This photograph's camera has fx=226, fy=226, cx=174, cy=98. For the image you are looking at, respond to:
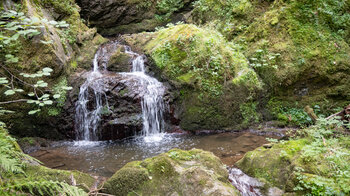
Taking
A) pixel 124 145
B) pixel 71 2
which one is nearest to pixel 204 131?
pixel 124 145

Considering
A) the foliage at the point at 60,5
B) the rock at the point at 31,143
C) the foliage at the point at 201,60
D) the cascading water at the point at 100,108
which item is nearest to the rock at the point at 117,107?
the cascading water at the point at 100,108

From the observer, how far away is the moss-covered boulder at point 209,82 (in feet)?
24.3

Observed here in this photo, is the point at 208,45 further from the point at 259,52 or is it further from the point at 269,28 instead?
the point at 269,28

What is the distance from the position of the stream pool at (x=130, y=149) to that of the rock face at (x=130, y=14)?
8367mm

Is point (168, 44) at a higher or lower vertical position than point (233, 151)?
higher

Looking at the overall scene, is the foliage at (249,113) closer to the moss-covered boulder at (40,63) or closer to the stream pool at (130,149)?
the stream pool at (130,149)

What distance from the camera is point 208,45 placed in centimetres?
768

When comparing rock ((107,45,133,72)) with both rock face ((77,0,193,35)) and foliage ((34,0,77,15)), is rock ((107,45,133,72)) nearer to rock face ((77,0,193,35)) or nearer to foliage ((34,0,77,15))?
foliage ((34,0,77,15))

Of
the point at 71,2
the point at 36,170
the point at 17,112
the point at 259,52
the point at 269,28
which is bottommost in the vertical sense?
the point at 36,170

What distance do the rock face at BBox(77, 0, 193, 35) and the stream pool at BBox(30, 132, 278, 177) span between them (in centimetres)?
837

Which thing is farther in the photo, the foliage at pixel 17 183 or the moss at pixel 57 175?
the moss at pixel 57 175

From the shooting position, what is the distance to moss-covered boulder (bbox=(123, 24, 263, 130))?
292 inches

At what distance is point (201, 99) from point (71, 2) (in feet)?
24.1

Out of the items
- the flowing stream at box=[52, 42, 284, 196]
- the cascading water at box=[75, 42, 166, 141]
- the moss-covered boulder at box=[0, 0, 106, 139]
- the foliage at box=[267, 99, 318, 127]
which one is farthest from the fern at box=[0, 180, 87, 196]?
the foliage at box=[267, 99, 318, 127]
